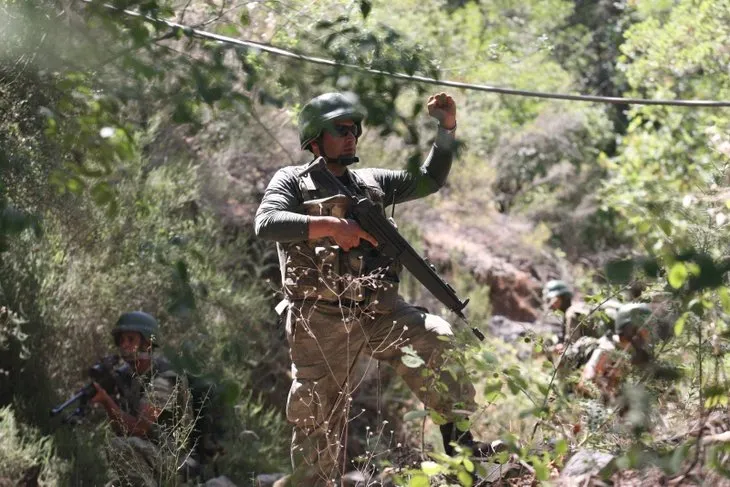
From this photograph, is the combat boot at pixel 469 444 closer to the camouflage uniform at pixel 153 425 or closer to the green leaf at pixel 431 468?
the camouflage uniform at pixel 153 425

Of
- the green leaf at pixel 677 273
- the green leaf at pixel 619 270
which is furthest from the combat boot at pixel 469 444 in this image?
the green leaf at pixel 619 270

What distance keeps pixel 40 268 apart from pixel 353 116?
3819 mm

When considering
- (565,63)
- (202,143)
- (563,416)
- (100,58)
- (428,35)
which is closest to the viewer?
(100,58)

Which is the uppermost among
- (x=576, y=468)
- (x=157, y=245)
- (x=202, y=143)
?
(x=576, y=468)

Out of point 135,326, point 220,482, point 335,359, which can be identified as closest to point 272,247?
point 135,326

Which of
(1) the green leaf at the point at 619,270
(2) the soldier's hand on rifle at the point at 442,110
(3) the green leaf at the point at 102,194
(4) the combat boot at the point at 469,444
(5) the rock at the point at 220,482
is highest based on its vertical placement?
(1) the green leaf at the point at 619,270

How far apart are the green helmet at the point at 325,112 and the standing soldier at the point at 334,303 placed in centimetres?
3

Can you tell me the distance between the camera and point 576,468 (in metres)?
4.52

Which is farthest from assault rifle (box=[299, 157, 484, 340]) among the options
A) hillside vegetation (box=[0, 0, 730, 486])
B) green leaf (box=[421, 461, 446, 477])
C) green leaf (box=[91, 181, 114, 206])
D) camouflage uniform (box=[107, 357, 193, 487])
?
green leaf (box=[421, 461, 446, 477])

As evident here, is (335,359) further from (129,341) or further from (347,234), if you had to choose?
(129,341)

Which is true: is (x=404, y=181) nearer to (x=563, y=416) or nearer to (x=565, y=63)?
(x=563, y=416)

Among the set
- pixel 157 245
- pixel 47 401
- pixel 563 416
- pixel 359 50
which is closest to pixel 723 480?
pixel 563 416

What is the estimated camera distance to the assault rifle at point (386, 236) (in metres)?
5.55

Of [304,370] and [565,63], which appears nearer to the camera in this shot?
[304,370]
